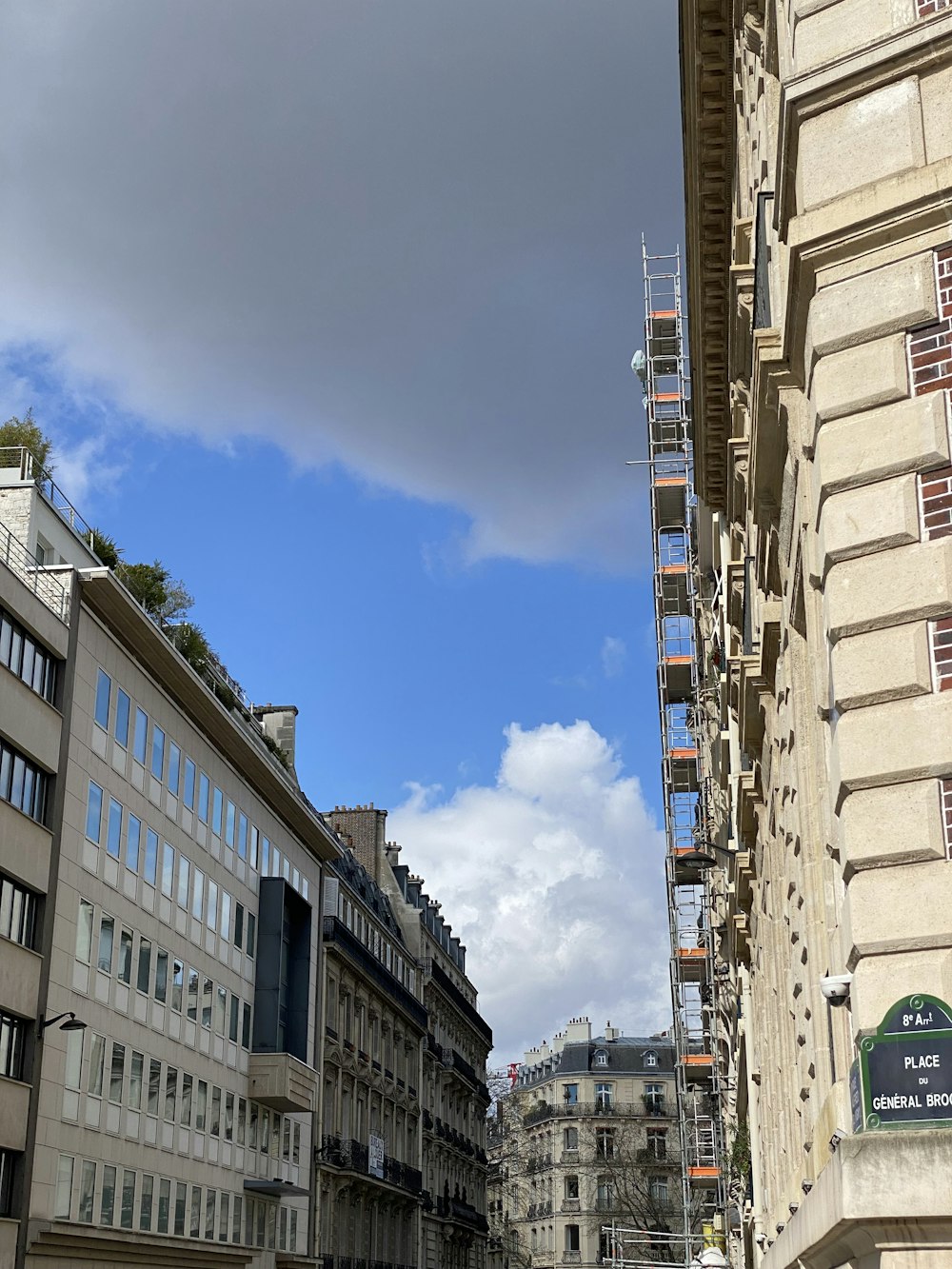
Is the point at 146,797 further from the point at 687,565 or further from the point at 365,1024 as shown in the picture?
the point at 365,1024

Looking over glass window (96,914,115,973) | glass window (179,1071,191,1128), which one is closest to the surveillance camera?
glass window (96,914,115,973)

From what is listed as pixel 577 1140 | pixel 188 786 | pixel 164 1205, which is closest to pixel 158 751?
pixel 188 786

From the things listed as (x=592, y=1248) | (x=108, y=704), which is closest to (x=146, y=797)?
(x=108, y=704)

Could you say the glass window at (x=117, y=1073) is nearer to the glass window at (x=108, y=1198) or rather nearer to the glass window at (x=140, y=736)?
the glass window at (x=108, y=1198)

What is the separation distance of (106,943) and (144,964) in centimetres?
275

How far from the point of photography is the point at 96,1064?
35625mm

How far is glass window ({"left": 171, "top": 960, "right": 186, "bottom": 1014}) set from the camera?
41344 millimetres

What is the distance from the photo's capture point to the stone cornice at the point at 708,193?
18.5 meters

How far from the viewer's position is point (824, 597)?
10.2 metres

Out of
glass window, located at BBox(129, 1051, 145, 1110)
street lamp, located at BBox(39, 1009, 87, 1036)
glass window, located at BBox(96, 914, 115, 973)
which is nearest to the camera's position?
street lamp, located at BBox(39, 1009, 87, 1036)

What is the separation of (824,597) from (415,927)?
72095mm

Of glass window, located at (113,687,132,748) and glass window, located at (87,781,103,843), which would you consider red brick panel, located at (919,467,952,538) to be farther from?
glass window, located at (113,687,132,748)

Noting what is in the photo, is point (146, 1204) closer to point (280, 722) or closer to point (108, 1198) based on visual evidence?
point (108, 1198)

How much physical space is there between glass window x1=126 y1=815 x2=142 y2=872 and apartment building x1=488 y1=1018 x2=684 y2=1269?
3385 inches
